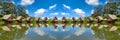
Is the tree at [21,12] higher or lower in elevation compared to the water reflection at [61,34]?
higher

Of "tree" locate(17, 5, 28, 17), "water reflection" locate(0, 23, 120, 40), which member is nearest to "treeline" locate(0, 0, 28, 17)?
"tree" locate(17, 5, 28, 17)

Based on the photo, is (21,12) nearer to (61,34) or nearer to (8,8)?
(8,8)

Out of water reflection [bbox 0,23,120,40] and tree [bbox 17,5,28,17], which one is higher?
tree [bbox 17,5,28,17]

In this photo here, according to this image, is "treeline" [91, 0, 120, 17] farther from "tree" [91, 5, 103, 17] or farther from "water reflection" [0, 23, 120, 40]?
"water reflection" [0, 23, 120, 40]

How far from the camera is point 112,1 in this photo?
77.9 meters

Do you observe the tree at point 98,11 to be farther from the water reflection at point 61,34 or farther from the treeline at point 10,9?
the water reflection at point 61,34

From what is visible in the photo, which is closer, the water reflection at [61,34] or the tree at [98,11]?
the water reflection at [61,34]

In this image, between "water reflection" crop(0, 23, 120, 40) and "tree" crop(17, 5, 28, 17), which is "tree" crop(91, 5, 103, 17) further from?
"water reflection" crop(0, 23, 120, 40)

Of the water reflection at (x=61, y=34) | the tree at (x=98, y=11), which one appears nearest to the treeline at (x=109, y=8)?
the tree at (x=98, y=11)

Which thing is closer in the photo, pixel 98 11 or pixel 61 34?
pixel 61 34

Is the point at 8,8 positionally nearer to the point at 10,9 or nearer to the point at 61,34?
the point at 10,9

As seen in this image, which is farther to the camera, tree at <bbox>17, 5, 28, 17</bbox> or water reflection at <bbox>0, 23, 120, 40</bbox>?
tree at <bbox>17, 5, 28, 17</bbox>

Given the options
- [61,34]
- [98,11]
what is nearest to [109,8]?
[98,11]

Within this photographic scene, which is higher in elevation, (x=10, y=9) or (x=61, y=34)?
(x=10, y=9)
